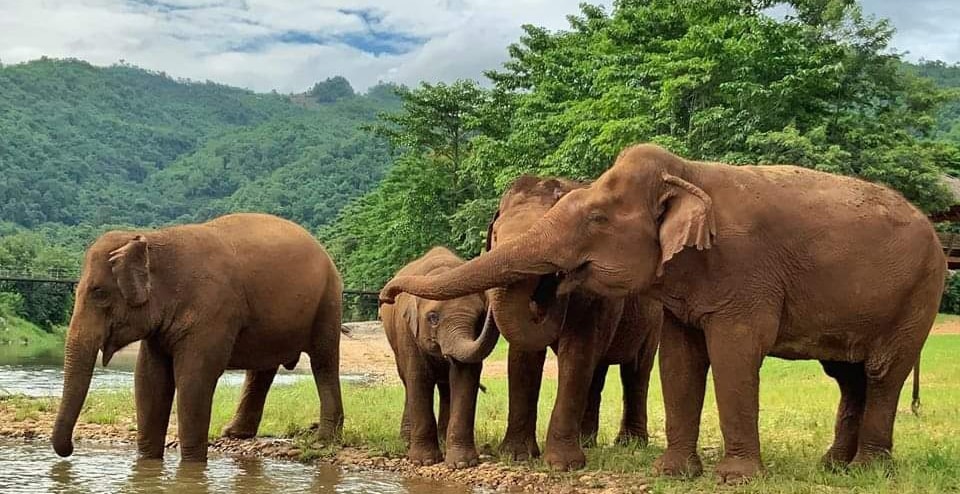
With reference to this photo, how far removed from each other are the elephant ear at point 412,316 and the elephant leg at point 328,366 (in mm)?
2455

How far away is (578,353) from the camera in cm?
895

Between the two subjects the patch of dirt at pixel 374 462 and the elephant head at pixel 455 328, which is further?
the elephant head at pixel 455 328

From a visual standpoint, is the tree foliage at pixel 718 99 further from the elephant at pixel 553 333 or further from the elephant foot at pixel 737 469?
the elephant foot at pixel 737 469

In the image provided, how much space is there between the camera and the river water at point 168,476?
8711mm

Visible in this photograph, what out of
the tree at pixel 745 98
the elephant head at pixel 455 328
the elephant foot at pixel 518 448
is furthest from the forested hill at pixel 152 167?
the elephant head at pixel 455 328

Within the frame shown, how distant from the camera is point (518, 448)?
31.3ft

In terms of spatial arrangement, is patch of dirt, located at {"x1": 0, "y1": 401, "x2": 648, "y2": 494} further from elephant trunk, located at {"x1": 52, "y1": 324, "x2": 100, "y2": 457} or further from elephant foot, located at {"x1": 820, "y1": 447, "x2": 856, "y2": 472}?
elephant trunk, located at {"x1": 52, "y1": 324, "x2": 100, "y2": 457}

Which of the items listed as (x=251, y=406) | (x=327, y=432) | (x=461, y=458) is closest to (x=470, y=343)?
(x=461, y=458)

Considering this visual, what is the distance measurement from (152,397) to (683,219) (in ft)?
18.7

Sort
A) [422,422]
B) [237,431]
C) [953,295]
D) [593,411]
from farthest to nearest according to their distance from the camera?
[953,295] < [237,431] < [593,411] < [422,422]

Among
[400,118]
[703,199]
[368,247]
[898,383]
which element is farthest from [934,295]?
[368,247]

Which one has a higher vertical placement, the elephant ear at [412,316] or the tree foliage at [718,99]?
the tree foliage at [718,99]

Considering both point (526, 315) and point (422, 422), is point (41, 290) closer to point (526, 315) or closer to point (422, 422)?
point (422, 422)

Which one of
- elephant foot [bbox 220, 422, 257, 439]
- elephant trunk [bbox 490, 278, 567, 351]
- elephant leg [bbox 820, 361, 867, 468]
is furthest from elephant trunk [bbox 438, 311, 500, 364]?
elephant foot [bbox 220, 422, 257, 439]
